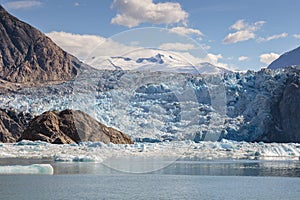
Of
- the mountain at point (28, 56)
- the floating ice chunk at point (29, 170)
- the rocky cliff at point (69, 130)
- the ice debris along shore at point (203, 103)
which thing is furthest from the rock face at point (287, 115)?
the mountain at point (28, 56)

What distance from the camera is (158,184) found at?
23.4m

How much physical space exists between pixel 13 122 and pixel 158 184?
2678 inches

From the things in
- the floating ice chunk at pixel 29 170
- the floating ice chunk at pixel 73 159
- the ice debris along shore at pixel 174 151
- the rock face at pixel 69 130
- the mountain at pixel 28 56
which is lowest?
the floating ice chunk at pixel 29 170

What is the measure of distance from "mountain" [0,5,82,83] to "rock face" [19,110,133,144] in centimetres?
10030

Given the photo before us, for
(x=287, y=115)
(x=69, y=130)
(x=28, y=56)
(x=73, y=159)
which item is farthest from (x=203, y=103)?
(x=28, y=56)

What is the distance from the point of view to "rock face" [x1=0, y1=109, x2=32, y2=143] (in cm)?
8688

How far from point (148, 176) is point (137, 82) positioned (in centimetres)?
2963

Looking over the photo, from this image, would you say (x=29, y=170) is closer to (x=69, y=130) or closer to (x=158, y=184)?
(x=158, y=184)

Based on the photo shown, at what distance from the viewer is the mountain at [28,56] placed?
164m

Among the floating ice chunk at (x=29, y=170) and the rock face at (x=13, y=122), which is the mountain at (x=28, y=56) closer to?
the rock face at (x=13, y=122)

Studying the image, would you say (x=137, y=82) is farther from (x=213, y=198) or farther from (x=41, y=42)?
(x=41, y=42)

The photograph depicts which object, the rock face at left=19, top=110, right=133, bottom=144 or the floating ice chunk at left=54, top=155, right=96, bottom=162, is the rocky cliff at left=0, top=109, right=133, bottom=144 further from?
the floating ice chunk at left=54, top=155, right=96, bottom=162

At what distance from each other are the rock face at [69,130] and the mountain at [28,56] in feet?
329

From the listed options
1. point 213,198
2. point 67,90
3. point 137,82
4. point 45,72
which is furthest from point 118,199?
point 45,72
